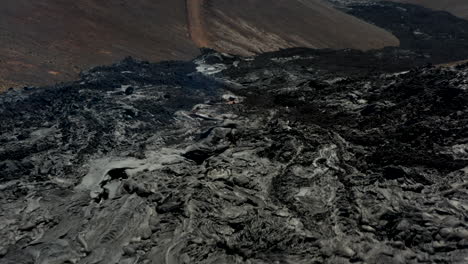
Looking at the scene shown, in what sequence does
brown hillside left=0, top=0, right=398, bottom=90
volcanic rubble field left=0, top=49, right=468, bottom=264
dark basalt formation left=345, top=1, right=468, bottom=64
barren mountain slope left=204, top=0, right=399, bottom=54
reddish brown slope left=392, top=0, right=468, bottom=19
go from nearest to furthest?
1. volcanic rubble field left=0, top=49, right=468, bottom=264
2. brown hillside left=0, top=0, right=398, bottom=90
3. barren mountain slope left=204, top=0, right=399, bottom=54
4. dark basalt formation left=345, top=1, right=468, bottom=64
5. reddish brown slope left=392, top=0, right=468, bottom=19

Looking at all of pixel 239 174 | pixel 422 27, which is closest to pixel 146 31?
pixel 239 174

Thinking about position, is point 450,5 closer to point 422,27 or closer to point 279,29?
point 422,27

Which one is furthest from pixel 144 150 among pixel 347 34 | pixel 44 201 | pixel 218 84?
pixel 347 34

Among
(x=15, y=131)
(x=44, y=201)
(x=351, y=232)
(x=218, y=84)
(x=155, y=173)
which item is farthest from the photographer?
(x=218, y=84)

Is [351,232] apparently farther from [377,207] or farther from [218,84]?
[218,84]

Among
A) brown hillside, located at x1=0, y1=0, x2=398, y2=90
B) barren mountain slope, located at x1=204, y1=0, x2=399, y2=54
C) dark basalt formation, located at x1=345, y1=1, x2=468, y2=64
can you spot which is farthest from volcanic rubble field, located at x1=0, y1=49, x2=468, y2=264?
dark basalt formation, located at x1=345, y1=1, x2=468, y2=64

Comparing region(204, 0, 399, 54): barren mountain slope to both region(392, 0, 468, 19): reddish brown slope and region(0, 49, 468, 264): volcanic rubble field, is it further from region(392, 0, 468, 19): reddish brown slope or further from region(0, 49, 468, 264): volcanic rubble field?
region(392, 0, 468, 19): reddish brown slope
